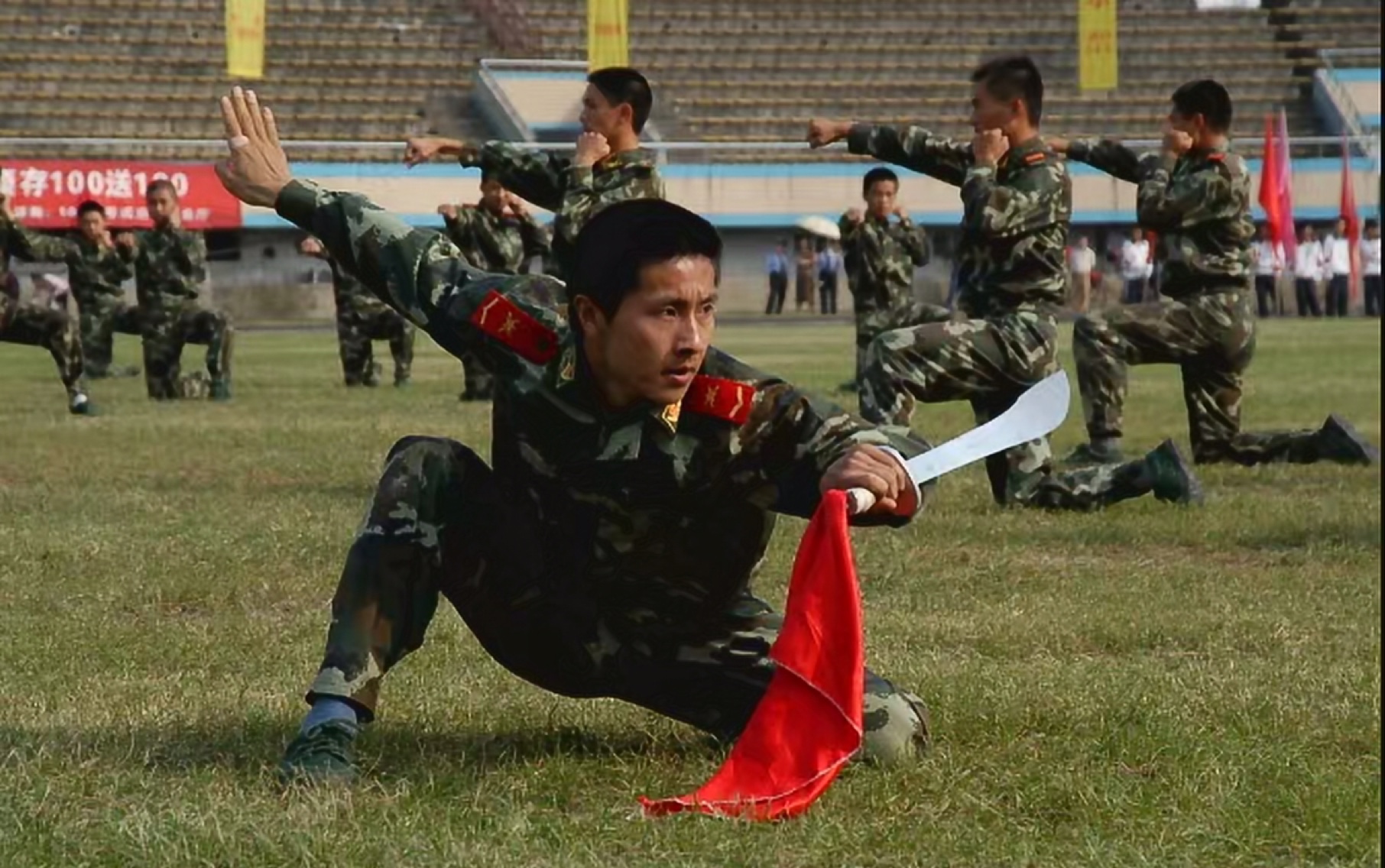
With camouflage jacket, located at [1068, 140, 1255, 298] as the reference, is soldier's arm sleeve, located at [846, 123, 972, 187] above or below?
above

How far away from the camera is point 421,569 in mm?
4699

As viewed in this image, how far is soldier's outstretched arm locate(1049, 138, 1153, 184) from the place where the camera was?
11.8m

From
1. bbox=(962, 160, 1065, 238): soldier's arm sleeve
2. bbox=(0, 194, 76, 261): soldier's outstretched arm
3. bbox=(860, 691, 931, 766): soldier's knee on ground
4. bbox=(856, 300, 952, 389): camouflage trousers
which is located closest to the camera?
bbox=(860, 691, 931, 766): soldier's knee on ground

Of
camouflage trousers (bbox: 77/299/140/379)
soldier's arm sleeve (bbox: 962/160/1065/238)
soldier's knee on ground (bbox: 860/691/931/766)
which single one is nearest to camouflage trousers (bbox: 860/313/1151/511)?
soldier's arm sleeve (bbox: 962/160/1065/238)

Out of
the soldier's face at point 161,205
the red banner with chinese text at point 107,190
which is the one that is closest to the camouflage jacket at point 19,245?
the soldier's face at point 161,205

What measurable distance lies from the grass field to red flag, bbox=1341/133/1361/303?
3665 cm

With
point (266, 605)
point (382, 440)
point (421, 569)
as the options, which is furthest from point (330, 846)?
point (382, 440)

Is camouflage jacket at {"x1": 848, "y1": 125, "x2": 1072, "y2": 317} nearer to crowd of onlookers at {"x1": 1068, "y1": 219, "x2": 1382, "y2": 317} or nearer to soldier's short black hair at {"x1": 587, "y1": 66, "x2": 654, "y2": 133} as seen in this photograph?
soldier's short black hair at {"x1": 587, "y1": 66, "x2": 654, "y2": 133}

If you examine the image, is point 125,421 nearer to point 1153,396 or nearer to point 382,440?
point 382,440

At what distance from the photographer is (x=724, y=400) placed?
461cm

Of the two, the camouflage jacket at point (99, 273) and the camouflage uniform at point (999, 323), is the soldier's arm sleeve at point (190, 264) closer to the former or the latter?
the camouflage jacket at point (99, 273)

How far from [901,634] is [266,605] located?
6.78ft

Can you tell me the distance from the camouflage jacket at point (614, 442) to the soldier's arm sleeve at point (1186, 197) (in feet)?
23.6

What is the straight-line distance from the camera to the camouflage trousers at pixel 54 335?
17.6 meters
